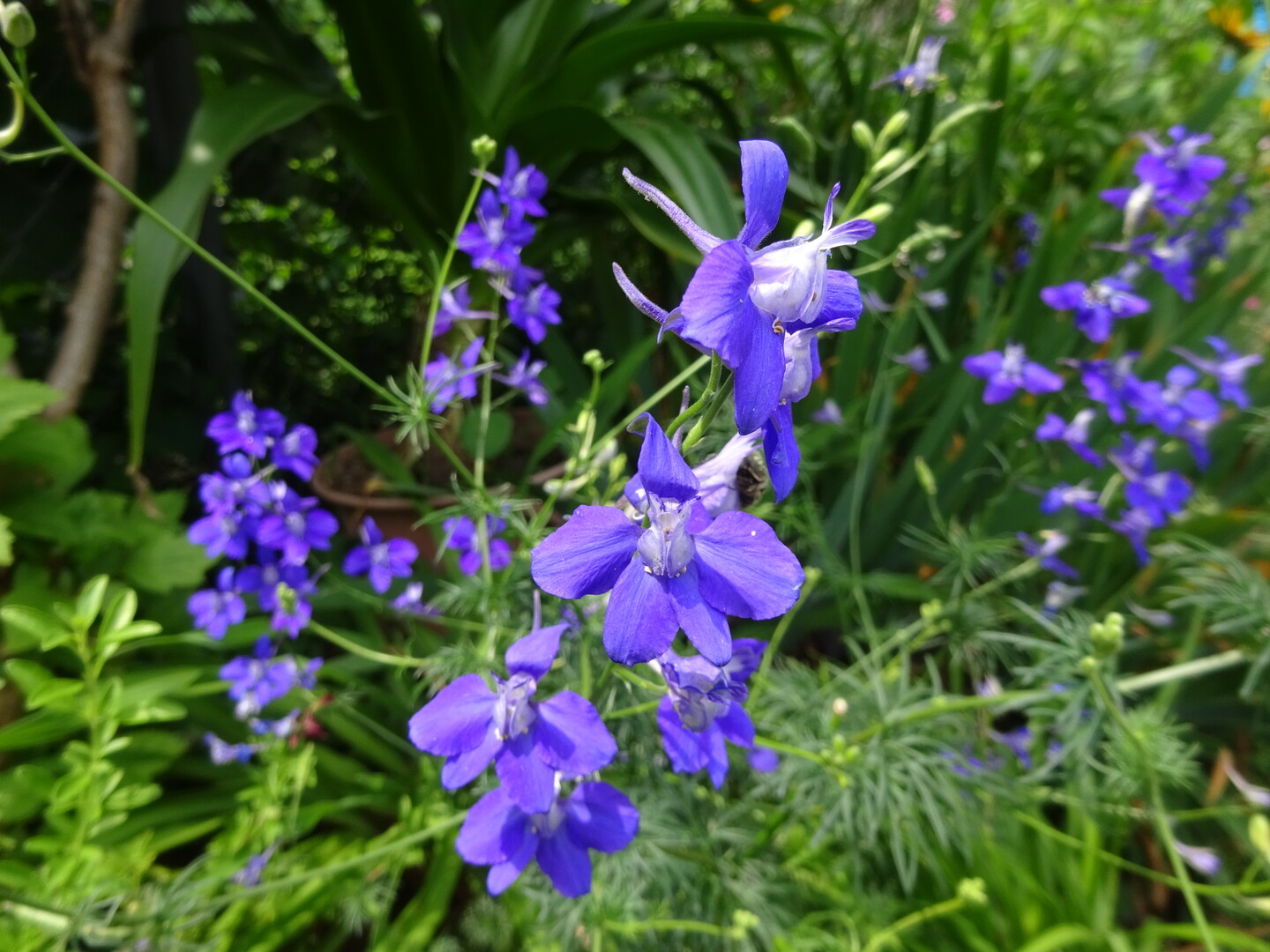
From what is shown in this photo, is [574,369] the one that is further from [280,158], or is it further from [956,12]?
[956,12]

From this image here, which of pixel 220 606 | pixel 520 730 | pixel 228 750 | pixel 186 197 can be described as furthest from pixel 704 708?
pixel 186 197

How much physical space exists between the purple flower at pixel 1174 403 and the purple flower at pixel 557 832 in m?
0.87

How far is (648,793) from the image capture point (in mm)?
667

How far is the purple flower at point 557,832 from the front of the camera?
1.25 ft

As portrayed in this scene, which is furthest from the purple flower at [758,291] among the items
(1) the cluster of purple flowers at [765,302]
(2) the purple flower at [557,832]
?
(2) the purple flower at [557,832]

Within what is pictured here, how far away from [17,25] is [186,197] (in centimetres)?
38

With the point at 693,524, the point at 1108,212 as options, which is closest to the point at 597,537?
the point at 693,524

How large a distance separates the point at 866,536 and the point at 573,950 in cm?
74

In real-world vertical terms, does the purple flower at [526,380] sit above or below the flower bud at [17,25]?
below

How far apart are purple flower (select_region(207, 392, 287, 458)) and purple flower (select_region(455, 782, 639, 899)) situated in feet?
1.33

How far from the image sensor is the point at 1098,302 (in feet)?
2.93

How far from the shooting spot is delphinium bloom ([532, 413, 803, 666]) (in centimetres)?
27

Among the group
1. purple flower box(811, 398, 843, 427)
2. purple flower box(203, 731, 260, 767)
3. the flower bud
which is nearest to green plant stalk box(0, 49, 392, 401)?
the flower bud

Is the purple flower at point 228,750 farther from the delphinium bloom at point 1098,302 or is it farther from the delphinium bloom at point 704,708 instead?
the delphinium bloom at point 1098,302
